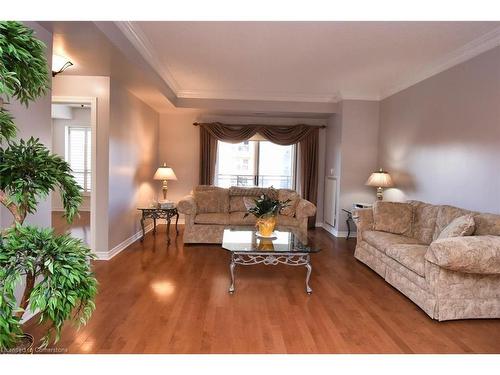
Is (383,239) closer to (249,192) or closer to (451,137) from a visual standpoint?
(451,137)

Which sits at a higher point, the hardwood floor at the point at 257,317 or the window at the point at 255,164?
the window at the point at 255,164

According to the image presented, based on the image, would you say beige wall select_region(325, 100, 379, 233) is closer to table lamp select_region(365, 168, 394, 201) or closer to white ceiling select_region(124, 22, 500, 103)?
white ceiling select_region(124, 22, 500, 103)

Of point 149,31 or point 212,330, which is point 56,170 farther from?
point 149,31

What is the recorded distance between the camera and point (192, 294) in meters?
3.12

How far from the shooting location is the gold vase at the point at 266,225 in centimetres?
379

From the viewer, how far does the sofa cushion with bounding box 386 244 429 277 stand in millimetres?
2885

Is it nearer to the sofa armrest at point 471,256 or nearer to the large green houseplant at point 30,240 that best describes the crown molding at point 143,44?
the large green houseplant at point 30,240

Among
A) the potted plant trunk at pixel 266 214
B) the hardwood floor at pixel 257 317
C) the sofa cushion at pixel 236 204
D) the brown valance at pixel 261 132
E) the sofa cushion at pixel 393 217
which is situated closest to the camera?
the hardwood floor at pixel 257 317

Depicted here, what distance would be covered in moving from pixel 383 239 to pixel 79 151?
7777 millimetres

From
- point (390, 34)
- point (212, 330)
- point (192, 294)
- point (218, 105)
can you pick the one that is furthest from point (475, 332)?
point (218, 105)

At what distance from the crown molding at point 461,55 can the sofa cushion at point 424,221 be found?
1.77 metres

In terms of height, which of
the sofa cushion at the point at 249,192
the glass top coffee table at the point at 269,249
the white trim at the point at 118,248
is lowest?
the white trim at the point at 118,248

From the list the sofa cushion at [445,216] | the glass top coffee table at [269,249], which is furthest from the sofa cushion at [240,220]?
the sofa cushion at [445,216]

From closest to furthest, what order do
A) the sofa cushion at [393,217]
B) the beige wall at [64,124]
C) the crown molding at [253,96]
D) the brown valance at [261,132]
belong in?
the sofa cushion at [393,217] → the crown molding at [253,96] → the brown valance at [261,132] → the beige wall at [64,124]
